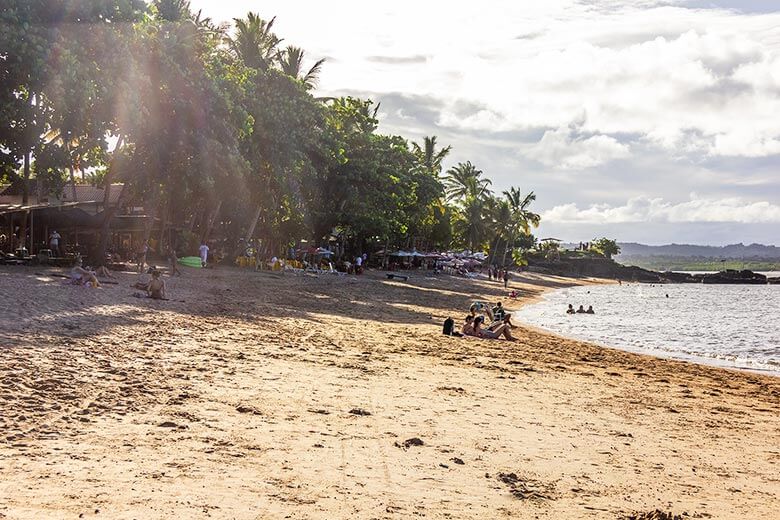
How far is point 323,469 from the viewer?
5680 mm

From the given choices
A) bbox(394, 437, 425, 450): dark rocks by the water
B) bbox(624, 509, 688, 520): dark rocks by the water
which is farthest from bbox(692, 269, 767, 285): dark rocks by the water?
bbox(624, 509, 688, 520): dark rocks by the water

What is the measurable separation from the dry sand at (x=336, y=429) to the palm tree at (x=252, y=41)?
24287 millimetres

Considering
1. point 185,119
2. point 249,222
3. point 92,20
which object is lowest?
point 249,222

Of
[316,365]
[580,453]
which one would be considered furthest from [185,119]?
[580,453]

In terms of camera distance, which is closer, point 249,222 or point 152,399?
point 152,399

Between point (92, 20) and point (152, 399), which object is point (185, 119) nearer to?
point (92, 20)

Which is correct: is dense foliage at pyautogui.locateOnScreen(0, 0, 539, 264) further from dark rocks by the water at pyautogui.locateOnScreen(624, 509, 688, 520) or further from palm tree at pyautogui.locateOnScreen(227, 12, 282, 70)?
dark rocks by the water at pyautogui.locateOnScreen(624, 509, 688, 520)

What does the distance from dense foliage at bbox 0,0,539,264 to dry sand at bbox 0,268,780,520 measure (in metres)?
8.10

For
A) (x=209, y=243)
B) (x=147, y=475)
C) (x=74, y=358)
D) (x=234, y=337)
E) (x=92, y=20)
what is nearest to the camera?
(x=147, y=475)

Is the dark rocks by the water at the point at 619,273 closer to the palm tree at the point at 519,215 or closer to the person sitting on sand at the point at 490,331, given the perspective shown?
the palm tree at the point at 519,215

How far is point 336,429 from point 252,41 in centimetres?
3268

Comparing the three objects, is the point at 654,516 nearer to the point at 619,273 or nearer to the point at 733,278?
the point at 619,273

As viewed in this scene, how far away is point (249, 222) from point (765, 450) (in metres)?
36.1

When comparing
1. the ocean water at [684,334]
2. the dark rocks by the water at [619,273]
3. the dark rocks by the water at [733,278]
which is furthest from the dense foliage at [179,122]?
the dark rocks by the water at [733,278]
